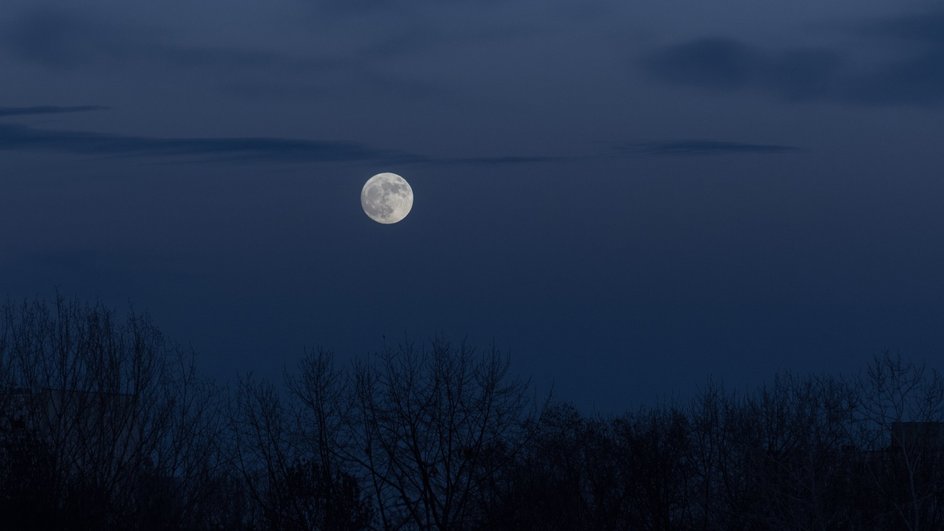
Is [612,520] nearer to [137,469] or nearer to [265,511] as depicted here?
[265,511]

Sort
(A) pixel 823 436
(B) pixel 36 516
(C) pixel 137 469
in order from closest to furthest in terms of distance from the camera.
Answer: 1. (B) pixel 36 516
2. (C) pixel 137 469
3. (A) pixel 823 436

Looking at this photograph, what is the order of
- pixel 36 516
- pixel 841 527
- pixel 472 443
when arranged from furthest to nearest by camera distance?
1. pixel 472 443
2. pixel 841 527
3. pixel 36 516

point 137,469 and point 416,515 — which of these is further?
point 416,515

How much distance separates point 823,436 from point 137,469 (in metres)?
25.6

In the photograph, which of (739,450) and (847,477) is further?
(739,450)

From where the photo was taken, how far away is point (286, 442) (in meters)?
39.1

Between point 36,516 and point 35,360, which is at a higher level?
point 35,360

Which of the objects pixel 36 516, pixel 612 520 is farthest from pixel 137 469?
pixel 612 520

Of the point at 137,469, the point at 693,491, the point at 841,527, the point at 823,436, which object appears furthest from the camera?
the point at 693,491

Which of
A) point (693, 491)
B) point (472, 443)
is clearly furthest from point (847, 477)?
point (472, 443)

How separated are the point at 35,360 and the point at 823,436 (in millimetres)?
27641

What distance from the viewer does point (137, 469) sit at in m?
29.0

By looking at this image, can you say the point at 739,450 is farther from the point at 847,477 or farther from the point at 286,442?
the point at 286,442

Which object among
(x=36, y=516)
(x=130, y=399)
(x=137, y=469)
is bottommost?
(x=36, y=516)
